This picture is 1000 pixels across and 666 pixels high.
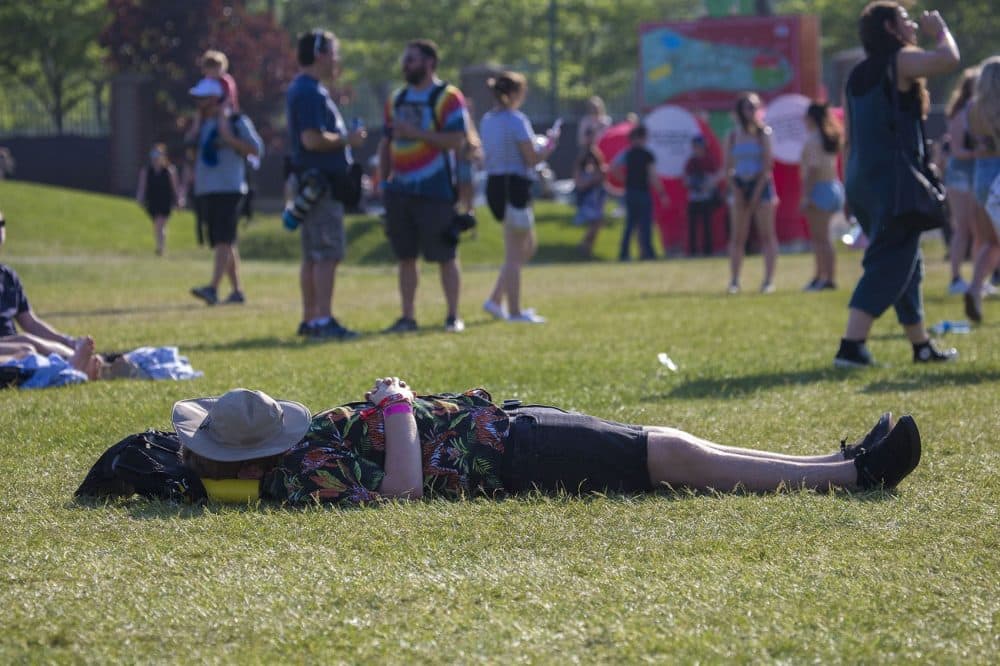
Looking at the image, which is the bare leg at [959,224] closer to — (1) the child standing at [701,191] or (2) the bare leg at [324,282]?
(2) the bare leg at [324,282]

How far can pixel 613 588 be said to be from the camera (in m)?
4.14

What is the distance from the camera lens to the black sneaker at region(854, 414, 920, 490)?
5152 millimetres

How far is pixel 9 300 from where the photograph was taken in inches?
332

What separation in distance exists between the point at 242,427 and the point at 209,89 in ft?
29.1

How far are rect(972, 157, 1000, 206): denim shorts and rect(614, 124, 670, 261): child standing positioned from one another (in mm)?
15443

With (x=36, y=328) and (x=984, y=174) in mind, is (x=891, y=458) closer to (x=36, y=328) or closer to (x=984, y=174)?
(x=36, y=328)

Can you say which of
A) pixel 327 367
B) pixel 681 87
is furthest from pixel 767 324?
pixel 681 87

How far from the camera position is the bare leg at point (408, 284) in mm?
11758

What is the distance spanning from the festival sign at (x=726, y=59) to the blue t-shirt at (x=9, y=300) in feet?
71.1

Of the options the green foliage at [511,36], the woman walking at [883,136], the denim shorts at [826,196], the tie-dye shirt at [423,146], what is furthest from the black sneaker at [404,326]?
the green foliage at [511,36]

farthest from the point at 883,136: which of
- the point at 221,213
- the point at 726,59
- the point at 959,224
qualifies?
the point at 726,59

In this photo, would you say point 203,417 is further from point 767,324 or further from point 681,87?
point 681,87

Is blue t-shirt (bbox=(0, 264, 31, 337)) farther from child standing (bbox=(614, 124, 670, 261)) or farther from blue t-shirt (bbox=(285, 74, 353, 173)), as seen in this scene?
child standing (bbox=(614, 124, 670, 261))

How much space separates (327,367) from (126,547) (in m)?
4.51
